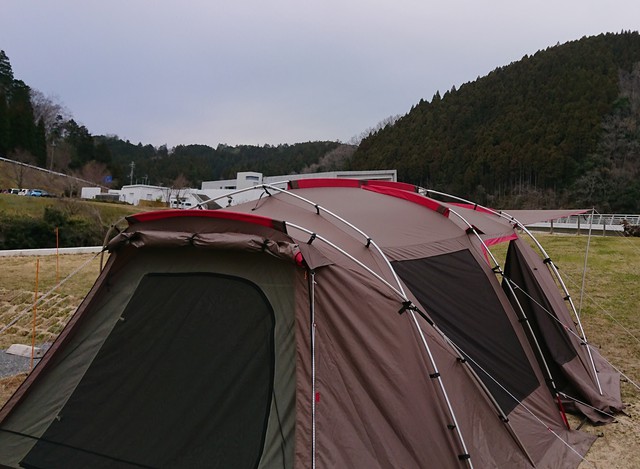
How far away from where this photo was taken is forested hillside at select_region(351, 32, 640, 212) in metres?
40.4

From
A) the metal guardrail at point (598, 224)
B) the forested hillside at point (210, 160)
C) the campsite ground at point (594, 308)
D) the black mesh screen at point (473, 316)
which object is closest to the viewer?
the black mesh screen at point (473, 316)

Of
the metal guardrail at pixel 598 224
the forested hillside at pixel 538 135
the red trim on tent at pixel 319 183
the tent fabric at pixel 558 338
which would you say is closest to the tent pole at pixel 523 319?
the tent fabric at pixel 558 338

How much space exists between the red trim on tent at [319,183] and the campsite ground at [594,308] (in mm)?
2092

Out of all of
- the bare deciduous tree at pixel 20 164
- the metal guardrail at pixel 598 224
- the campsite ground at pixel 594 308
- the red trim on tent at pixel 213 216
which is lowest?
the metal guardrail at pixel 598 224

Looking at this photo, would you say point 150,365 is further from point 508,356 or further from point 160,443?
point 508,356

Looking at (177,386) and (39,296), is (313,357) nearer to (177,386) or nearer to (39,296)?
(177,386)

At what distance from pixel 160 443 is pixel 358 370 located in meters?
1.21

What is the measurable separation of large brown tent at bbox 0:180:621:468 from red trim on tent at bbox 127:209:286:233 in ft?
0.04

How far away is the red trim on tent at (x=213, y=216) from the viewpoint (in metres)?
2.96

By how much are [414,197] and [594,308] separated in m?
5.35

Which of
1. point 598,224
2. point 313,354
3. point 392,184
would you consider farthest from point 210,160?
point 313,354

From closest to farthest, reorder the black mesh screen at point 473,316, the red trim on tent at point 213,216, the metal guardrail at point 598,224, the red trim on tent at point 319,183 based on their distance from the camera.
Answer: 1. the red trim on tent at point 213,216
2. the black mesh screen at point 473,316
3. the red trim on tent at point 319,183
4. the metal guardrail at point 598,224

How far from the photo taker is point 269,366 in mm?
2707

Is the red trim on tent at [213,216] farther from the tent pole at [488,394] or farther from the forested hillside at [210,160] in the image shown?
the forested hillside at [210,160]
